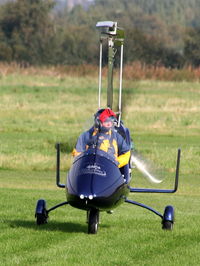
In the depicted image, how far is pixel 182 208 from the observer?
→ 15.3m

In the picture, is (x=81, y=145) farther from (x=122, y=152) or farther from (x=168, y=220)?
(x=168, y=220)

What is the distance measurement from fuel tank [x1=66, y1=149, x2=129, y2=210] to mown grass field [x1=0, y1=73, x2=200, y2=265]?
0.48m

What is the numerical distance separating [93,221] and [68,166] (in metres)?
12.5

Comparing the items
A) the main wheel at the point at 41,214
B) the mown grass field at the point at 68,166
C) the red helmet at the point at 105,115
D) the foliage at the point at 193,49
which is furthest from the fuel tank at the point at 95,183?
the foliage at the point at 193,49

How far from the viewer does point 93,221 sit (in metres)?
10.0

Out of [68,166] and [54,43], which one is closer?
[68,166]

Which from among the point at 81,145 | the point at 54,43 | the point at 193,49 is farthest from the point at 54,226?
the point at 54,43

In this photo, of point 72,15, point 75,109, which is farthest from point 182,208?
point 72,15

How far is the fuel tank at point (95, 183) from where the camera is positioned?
9492 mm

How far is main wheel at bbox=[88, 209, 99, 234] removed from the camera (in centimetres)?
994

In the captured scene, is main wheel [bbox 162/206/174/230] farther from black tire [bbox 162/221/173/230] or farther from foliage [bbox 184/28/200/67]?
foliage [bbox 184/28/200/67]

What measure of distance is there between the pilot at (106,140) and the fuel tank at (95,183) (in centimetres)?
20

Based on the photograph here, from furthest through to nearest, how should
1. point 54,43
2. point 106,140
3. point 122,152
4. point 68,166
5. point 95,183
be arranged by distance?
point 54,43, point 68,166, point 122,152, point 106,140, point 95,183

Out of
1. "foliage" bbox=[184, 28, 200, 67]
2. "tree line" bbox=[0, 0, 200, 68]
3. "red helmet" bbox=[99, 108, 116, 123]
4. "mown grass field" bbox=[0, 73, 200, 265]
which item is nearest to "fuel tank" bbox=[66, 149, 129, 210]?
"mown grass field" bbox=[0, 73, 200, 265]
